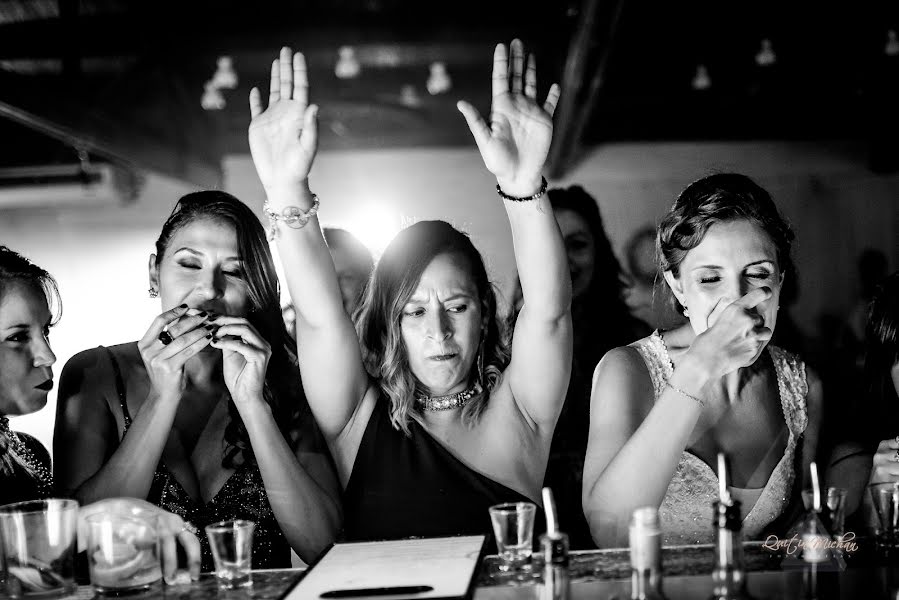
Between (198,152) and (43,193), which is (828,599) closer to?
(198,152)

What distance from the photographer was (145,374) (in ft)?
8.10

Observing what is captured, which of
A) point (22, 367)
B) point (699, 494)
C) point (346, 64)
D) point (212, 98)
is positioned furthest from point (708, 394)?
point (212, 98)

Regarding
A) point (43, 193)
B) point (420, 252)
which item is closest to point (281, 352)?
point (420, 252)

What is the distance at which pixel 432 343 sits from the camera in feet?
7.44

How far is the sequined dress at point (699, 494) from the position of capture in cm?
224

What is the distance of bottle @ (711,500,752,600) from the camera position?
1.51 m

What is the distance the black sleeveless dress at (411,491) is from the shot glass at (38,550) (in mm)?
753

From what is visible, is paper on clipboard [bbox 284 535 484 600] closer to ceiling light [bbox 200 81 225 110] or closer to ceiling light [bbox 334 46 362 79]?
ceiling light [bbox 334 46 362 79]

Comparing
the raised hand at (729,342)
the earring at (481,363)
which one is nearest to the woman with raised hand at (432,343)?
the earring at (481,363)

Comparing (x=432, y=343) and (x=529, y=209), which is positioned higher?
(x=529, y=209)

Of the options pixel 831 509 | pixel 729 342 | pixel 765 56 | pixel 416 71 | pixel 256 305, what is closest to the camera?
pixel 831 509

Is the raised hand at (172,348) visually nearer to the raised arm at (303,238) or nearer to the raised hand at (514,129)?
→ the raised arm at (303,238)

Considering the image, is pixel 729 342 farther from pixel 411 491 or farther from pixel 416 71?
pixel 416 71

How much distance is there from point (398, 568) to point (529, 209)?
86 centimetres
